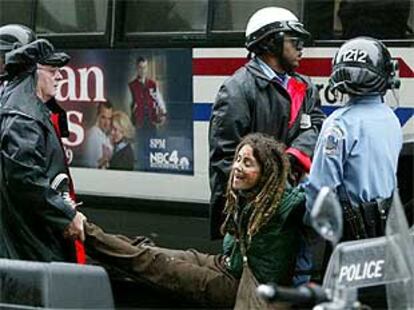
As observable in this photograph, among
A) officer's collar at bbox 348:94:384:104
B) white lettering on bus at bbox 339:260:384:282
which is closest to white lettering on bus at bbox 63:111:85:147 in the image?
officer's collar at bbox 348:94:384:104

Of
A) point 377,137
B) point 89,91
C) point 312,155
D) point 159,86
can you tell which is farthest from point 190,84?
point 377,137

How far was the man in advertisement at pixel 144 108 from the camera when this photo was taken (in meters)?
8.48

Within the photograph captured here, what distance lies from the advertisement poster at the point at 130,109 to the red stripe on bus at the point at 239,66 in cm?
13

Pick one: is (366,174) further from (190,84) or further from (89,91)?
(89,91)

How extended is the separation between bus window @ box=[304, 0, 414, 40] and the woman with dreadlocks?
8.78 feet

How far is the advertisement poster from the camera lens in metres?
8.39

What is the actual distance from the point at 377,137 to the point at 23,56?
70.5 inches

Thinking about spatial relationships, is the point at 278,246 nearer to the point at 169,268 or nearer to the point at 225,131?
the point at 169,268

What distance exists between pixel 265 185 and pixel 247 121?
0.86 meters

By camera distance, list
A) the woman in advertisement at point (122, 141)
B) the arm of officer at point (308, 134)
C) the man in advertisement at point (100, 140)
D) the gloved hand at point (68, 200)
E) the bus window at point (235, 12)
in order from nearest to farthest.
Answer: the gloved hand at point (68, 200)
the arm of officer at point (308, 134)
the bus window at point (235, 12)
the woman in advertisement at point (122, 141)
the man in advertisement at point (100, 140)

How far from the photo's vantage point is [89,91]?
8.88 m

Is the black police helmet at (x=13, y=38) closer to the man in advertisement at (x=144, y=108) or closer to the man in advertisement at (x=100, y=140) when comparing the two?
the man in advertisement at (x=144, y=108)

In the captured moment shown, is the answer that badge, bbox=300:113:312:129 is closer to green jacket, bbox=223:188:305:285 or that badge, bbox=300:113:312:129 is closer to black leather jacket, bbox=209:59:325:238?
black leather jacket, bbox=209:59:325:238

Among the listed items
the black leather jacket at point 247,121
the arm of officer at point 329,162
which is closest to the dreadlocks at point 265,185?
the arm of officer at point 329,162
